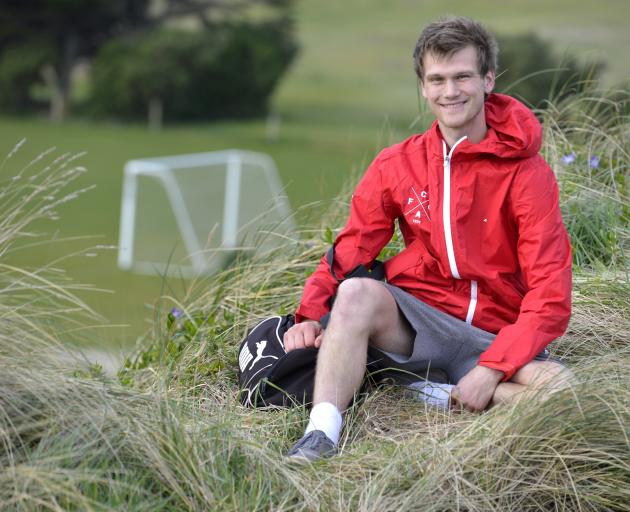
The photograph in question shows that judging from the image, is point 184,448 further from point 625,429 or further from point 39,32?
point 39,32

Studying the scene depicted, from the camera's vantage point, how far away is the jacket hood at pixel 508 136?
3.41 meters

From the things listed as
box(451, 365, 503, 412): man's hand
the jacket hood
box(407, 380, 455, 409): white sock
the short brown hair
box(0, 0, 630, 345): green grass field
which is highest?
the short brown hair

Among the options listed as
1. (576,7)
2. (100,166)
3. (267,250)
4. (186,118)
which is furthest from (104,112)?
(267,250)

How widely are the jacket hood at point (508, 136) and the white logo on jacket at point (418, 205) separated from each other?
143 millimetres

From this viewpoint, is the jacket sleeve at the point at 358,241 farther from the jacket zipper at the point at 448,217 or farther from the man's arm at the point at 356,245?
the jacket zipper at the point at 448,217

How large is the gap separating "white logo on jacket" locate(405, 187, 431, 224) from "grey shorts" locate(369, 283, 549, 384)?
0.23m

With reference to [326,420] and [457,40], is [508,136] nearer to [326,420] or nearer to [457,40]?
[457,40]

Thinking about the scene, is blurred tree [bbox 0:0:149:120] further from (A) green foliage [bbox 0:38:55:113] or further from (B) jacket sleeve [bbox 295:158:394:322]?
(B) jacket sleeve [bbox 295:158:394:322]

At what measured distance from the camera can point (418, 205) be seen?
3.53m

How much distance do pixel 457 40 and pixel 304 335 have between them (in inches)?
40.3

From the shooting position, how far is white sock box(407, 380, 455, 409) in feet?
11.2

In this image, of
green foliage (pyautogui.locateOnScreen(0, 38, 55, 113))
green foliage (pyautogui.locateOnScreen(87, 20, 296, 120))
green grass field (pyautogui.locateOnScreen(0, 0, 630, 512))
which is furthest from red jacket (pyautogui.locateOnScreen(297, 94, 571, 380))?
green foliage (pyautogui.locateOnScreen(0, 38, 55, 113))

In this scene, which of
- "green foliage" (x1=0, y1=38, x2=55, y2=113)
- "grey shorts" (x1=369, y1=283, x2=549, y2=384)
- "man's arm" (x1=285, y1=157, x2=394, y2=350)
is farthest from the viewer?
"green foliage" (x1=0, y1=38, x2=55, y2=113)

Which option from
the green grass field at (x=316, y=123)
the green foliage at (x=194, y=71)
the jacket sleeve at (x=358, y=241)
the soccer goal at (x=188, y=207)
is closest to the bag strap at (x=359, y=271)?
the jacket sleeve at (x=358, y=241)
